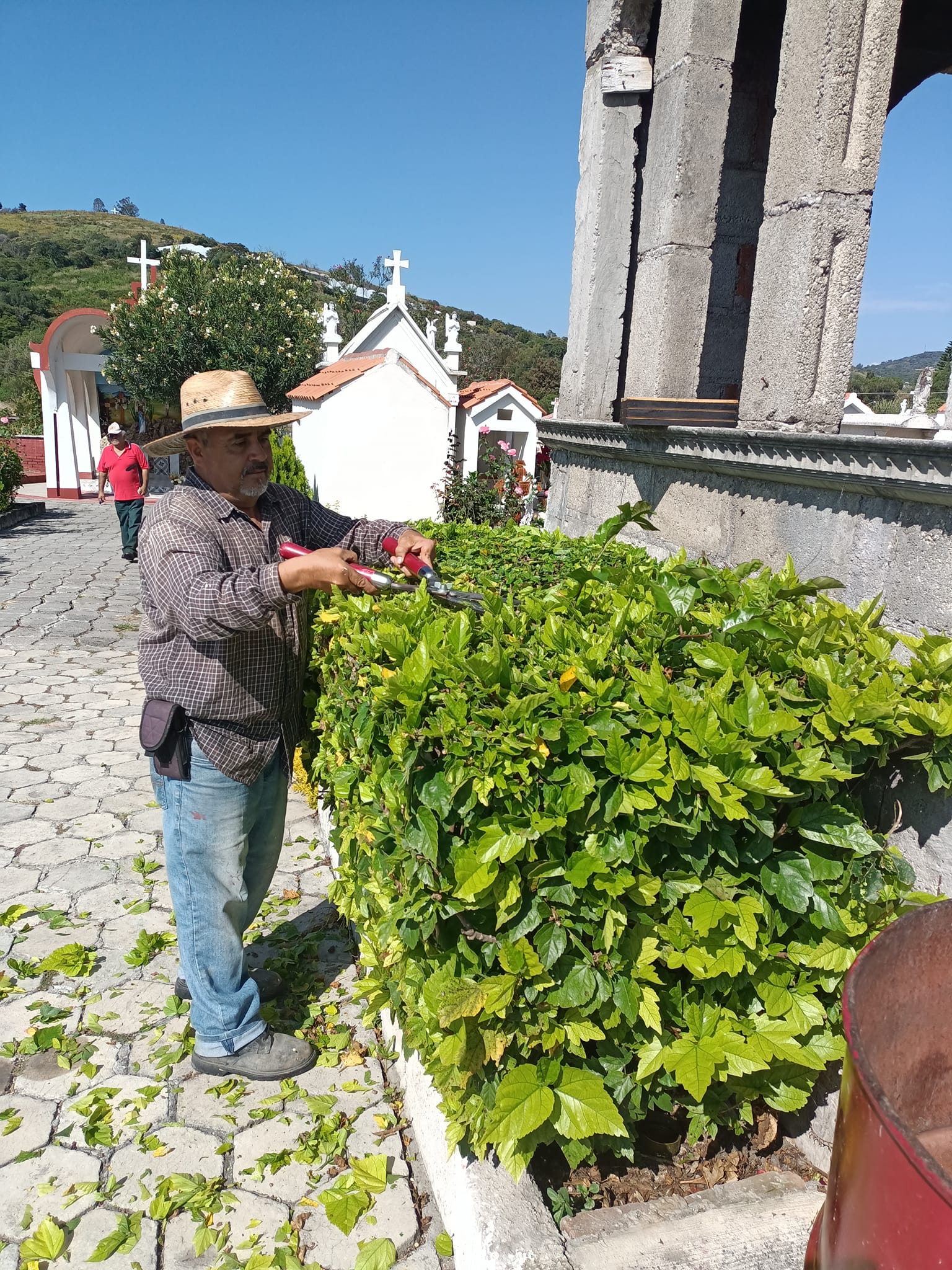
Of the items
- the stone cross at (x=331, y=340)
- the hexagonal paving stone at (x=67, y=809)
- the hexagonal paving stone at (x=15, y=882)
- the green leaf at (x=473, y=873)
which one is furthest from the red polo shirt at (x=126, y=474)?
the green leaf at (x=473, y=873)

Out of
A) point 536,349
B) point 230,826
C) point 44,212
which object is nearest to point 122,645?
point 230,826

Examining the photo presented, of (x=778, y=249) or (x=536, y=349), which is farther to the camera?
(x=536, y=349)

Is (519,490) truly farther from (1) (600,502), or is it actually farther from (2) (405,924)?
(2) (405,924)

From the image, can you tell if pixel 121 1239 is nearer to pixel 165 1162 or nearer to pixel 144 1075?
pixel 165 1162

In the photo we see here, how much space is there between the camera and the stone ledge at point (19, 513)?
53.8 feet

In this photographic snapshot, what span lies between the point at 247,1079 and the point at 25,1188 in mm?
708

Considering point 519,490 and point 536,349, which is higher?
point 536,349

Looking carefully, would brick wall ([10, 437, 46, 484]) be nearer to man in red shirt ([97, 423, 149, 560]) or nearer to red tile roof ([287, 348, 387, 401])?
man in red shirt ([97, 423, 149, 560])

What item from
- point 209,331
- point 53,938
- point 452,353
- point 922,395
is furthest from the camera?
point 209,331

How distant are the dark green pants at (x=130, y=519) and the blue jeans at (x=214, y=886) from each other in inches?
439

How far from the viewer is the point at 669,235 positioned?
15.2 feet

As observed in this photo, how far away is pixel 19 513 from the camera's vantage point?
17.5 metres

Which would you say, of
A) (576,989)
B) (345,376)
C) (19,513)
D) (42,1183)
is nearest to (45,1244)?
(42,1183)

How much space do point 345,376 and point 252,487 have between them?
37.9 ft
